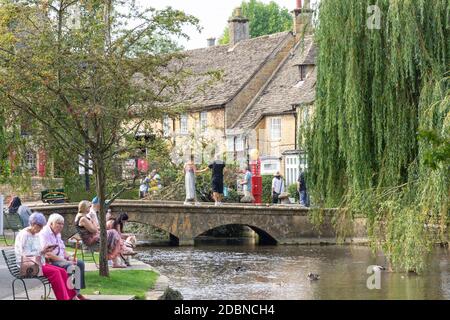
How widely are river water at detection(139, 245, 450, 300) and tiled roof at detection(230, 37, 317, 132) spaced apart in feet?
51.8

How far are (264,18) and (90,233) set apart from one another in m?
83.9

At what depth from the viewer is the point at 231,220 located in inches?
1699

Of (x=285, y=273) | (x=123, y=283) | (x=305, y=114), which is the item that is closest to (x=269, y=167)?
(x=285, y=273)

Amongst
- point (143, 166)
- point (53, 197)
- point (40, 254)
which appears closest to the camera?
point (40, 254)

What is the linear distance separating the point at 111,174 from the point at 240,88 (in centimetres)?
3602

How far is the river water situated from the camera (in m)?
26.4

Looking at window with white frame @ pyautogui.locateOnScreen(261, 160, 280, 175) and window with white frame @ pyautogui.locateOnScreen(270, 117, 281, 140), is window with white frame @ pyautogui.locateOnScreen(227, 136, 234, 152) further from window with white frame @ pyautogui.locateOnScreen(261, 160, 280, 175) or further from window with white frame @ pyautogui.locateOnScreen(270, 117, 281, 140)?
window with white frame @ pyautogui.locateOnScreen(270, 117, 281, 140)

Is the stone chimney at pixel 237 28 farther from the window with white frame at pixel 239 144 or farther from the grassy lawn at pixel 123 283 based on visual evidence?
the grassy lawn at pixel 123 283

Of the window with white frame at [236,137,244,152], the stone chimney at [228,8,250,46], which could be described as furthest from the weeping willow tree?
the stone chimney at [228,8,250,46]

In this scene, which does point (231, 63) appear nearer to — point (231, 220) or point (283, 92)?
point (283, 92)

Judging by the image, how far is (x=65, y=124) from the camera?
73.4 feet

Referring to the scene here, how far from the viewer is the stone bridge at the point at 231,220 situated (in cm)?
4247

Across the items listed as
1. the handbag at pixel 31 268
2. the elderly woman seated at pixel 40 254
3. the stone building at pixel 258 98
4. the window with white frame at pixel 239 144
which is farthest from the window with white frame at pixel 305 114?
the window with white frame at pixel 239 144

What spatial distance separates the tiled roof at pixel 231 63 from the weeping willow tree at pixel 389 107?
3322 cm
